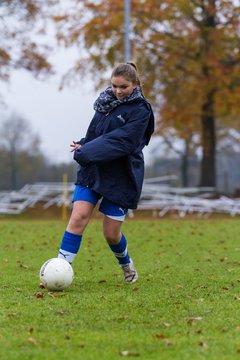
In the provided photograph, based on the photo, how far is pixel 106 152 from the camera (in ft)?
18.7

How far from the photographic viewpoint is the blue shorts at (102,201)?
19.5ft

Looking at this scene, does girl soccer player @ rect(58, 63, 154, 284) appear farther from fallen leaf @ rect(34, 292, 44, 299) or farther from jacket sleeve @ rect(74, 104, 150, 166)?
fallen leaf @ rect(34, 292, 44, 299)

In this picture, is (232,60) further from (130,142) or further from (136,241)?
(130,142)

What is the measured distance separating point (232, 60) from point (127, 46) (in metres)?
5.85

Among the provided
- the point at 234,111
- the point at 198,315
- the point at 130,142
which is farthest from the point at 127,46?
the point at 198,315

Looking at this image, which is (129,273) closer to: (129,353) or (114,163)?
(114,163)

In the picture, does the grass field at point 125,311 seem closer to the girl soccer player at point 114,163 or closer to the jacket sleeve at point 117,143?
the girl soccer player at point 114,163

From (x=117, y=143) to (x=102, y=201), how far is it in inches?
24.1

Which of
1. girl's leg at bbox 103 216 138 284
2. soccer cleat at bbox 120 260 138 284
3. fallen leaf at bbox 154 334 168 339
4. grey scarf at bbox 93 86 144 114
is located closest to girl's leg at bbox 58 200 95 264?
girl's leg at bbox 103 216 138 284

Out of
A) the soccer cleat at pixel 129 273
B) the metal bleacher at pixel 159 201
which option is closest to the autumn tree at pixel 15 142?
the metal bleacher at pixel 159 201

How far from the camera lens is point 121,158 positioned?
5.99 metres

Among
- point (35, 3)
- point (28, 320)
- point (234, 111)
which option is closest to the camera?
point (28, 320)

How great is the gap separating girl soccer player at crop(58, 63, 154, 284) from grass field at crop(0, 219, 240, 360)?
63 centimetres

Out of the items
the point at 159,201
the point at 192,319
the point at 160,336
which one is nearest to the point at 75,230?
the point at 192,319
